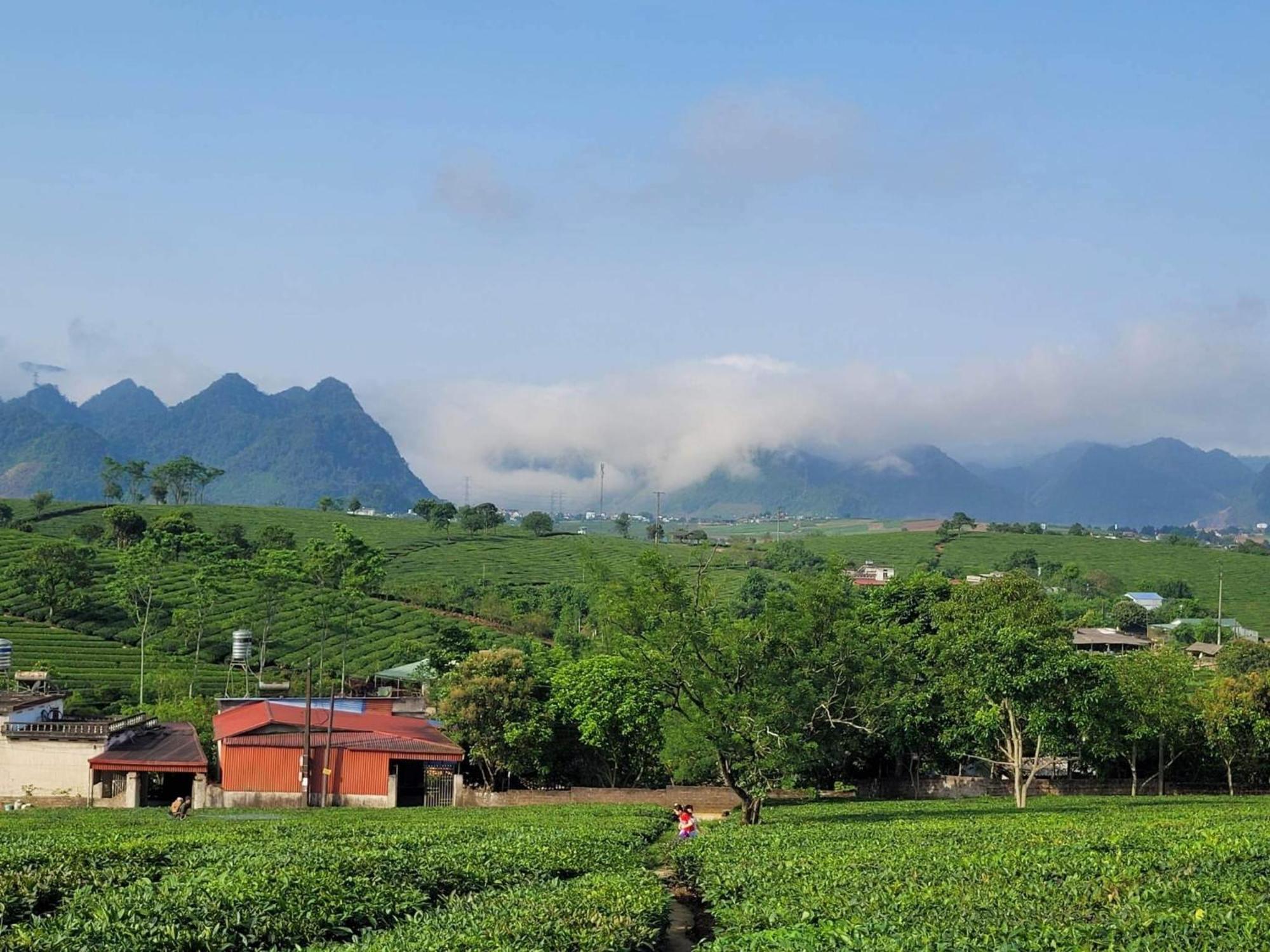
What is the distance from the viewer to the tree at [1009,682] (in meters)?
40.7

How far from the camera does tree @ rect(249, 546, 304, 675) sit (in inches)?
3201

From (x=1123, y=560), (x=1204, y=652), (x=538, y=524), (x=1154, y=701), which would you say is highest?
(x=538, y=524)

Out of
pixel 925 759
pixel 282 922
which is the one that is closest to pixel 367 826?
pixel 282 922

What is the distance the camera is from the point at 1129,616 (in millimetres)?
126750

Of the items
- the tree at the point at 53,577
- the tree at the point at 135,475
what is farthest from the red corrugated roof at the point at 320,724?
the tree at the point at 135,475

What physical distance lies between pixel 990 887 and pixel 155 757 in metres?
41.1

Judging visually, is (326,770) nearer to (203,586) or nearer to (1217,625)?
(203,586)

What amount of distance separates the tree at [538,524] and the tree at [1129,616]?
3609 inches

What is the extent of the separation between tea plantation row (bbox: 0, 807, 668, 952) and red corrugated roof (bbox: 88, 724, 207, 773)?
82.4 feet

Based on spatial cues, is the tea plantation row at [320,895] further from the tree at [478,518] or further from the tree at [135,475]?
the tree at [135,475]

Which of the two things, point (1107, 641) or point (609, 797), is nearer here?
point (609, 797)

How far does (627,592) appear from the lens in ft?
95.2

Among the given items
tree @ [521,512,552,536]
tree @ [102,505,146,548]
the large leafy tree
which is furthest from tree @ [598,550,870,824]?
tree @ [521,512,552,536]

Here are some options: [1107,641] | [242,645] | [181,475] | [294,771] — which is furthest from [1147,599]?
[181,475]
